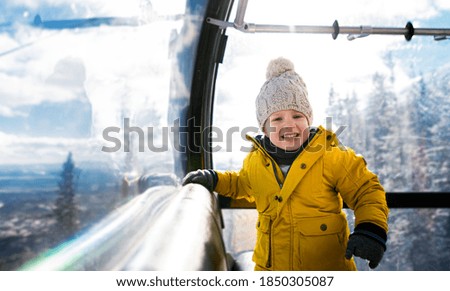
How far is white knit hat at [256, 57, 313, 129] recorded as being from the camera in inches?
54.7

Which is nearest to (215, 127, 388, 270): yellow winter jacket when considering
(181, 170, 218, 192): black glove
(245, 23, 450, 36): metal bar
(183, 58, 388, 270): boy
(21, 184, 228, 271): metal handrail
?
(183, 58, 388, 270): boy

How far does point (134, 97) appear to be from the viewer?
4.39ft

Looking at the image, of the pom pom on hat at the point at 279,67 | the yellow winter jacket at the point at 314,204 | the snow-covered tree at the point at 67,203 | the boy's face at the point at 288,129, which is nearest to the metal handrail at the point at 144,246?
the snow-covered tree at the point at 67,203

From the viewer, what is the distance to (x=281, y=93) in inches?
54.9

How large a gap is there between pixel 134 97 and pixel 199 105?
112 centimetres

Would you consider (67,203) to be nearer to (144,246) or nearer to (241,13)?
(144,246)

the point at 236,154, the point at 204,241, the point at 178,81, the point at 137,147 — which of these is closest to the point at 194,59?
the point at 178,81

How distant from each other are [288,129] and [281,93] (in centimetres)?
15

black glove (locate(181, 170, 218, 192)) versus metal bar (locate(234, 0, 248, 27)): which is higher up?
metal bar (locate(234, 0, 248, 27))

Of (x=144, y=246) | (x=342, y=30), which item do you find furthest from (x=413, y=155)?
(x=144, y=246)

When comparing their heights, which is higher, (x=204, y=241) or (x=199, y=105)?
(x=199, y=105)

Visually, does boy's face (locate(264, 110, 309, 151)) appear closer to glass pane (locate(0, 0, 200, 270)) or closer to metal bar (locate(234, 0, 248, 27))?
glass pane (locate(0, 0, 200, 270))

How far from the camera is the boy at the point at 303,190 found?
1198mm
